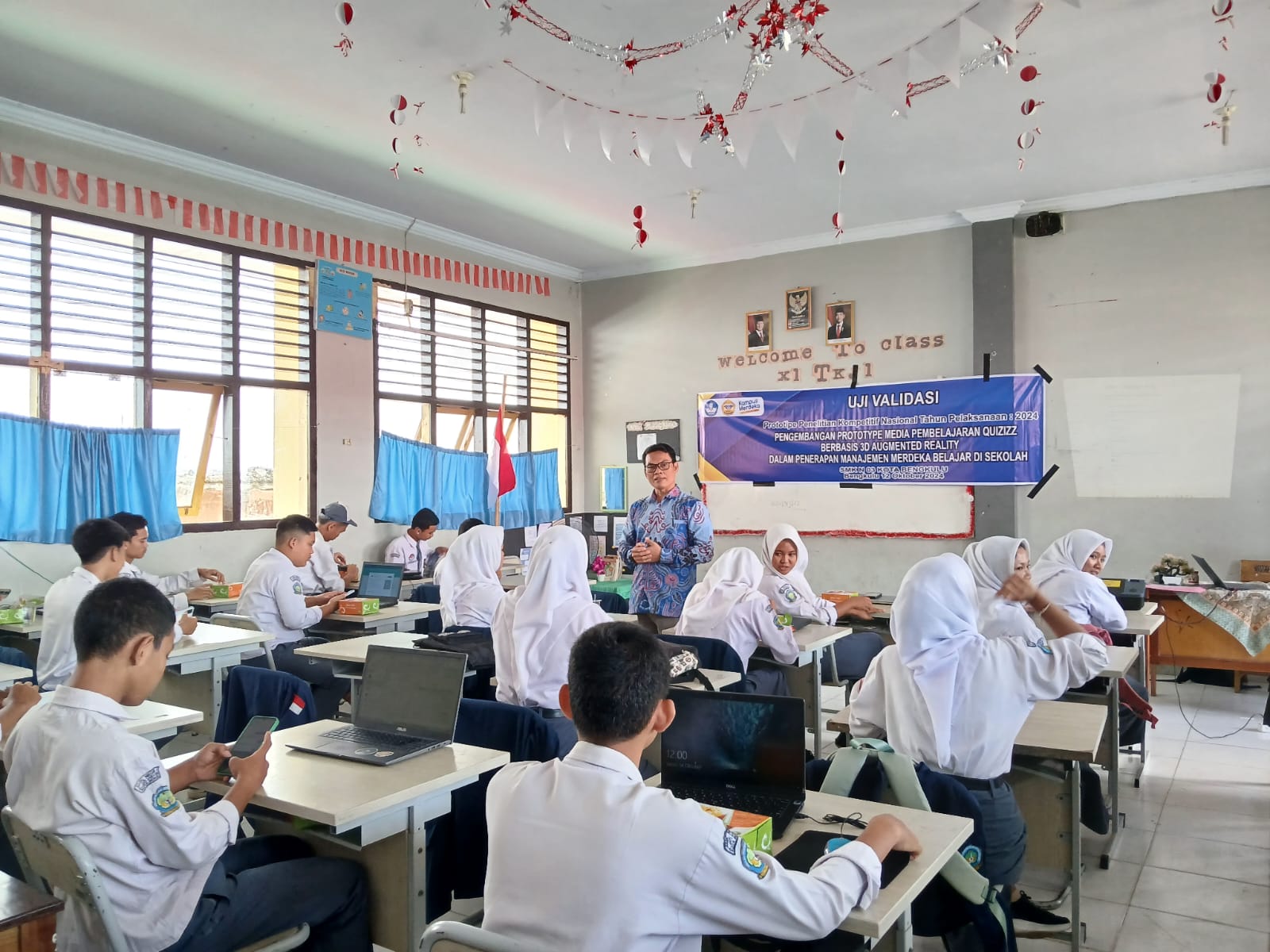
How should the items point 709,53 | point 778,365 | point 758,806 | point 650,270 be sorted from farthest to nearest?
1. point 650,270
2. point 778,365
3. point 709,53
4. point 758,806

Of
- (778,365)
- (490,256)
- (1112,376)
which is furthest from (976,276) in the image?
(490,256)

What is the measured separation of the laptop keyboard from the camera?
7.78 feet

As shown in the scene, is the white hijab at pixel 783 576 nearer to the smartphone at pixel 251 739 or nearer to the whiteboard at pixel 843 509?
the whiteboard at pixel 843 509

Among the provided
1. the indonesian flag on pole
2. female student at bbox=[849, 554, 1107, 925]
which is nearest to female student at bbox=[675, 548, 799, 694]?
female student at bbox=[849, 554, 1107, 925]

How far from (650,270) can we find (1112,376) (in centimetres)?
421

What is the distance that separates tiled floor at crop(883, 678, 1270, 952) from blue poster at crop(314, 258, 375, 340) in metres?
5.70

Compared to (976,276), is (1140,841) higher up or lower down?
lower down

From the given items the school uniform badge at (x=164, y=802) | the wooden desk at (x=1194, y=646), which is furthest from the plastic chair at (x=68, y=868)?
the wooden desk at (x=1194, y=646)

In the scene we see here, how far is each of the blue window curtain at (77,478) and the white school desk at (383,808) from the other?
3.72m

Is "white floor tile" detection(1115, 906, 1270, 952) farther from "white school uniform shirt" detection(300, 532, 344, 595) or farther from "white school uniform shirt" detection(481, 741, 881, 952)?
"white school uniform shirt" detection(300, 532, 344, 595)

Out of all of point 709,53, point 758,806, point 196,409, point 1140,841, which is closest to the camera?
point 758,806

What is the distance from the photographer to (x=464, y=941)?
51.4 inches

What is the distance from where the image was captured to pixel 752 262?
26.9 feet

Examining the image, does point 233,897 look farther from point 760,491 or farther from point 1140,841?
point 760,491
